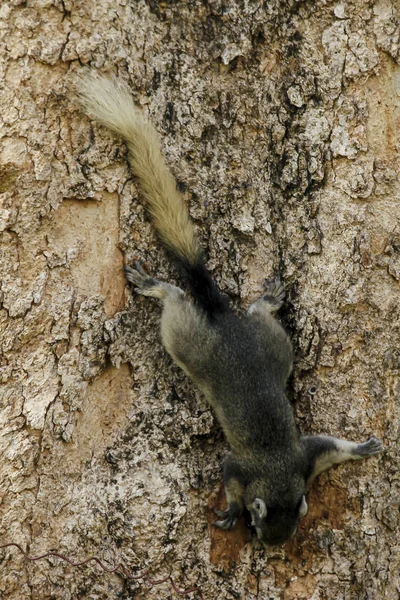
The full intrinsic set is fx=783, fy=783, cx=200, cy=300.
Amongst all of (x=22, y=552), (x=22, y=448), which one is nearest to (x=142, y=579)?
(x=22, y=552)

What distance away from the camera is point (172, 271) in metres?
3.94

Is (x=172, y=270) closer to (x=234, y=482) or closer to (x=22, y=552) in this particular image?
(x=234, y=482)

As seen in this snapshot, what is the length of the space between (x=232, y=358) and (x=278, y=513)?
2.51 ft

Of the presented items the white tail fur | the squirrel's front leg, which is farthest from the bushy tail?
the squirrel's front leg

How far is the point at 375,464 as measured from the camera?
3730 mm

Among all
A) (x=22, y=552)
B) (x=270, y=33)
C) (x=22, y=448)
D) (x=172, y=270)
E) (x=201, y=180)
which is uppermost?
(x=270, y=33)

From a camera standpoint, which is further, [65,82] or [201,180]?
[201,180]

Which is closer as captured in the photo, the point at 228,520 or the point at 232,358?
the point at 228,520

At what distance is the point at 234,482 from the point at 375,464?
0.68 meters

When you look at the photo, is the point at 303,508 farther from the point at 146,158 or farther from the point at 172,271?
the point at 146,158

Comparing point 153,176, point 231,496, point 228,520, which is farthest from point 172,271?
point 228,520

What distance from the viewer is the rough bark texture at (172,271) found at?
3584mm

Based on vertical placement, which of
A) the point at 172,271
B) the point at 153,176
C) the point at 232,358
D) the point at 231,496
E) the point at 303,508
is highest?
the point at 153,176

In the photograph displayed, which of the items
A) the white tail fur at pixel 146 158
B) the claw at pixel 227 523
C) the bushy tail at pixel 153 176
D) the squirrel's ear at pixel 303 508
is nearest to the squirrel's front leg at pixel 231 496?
the claw at pixel 227 523
